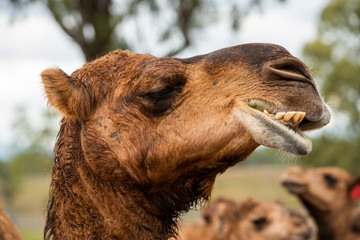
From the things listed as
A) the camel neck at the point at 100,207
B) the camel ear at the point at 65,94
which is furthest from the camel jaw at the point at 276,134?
the camel ear at the point at 65,94

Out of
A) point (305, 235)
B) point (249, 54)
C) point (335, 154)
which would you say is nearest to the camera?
point (249, 54)

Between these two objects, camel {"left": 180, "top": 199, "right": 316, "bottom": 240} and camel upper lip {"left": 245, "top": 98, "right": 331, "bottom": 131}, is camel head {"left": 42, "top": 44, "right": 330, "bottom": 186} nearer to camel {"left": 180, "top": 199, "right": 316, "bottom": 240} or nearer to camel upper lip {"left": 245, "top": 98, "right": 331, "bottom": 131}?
camel upper lip {"left": 245, "top": 98, "right": 331, "bottom": 131}

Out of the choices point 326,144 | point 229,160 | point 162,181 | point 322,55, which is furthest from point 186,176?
point 322,55

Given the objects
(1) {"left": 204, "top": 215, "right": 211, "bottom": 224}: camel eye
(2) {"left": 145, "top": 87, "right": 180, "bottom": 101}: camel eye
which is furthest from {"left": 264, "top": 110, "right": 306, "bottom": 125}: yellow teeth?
(1) {"left": 204, "top": 215, "right": 211, "bottom": 224}: camel eye

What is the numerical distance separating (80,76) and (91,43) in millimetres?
6618

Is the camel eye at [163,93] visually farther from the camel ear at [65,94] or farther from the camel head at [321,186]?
the camel head at [321,186]

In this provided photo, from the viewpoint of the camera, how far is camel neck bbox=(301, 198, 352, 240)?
9109 millimetres

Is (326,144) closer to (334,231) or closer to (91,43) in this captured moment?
(334,231)

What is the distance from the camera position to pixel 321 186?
908 centimetres

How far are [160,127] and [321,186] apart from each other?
23.7 feet

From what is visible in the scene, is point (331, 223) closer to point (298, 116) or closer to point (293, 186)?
point (293, 186)

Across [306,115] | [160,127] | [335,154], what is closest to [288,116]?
[306,115]

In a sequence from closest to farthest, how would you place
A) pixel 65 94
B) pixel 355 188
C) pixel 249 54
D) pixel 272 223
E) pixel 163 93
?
pixel 249 54 → pixel 163 93 → pixel 65 94 → pixel 272 223 → pixel 355 188

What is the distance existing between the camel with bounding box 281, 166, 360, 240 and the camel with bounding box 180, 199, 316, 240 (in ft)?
1.47
